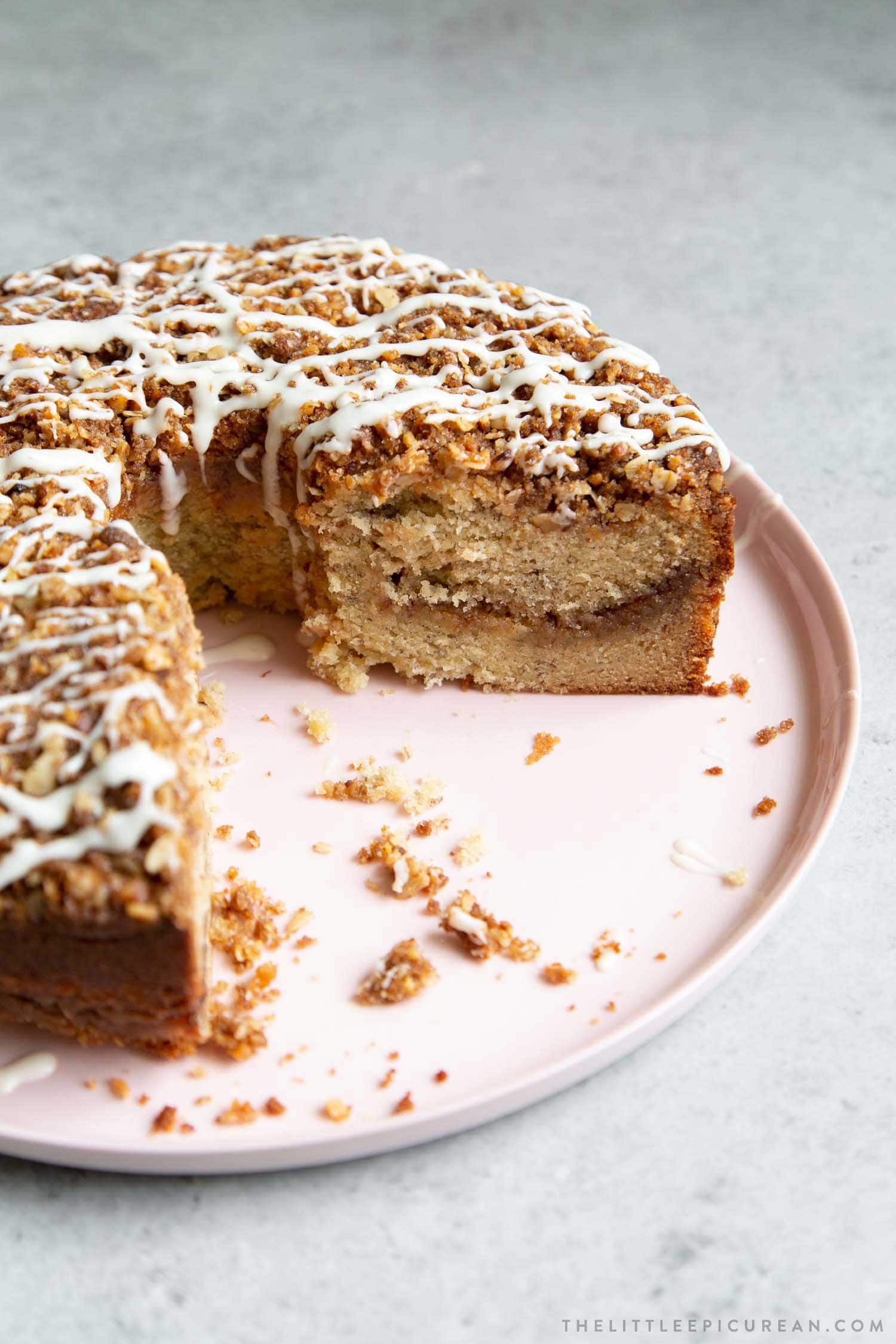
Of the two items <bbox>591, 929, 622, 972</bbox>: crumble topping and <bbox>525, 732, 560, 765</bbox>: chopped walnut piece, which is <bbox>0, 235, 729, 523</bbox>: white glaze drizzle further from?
<bbox>591, 929, 622, 972</bbox>: crumble topping

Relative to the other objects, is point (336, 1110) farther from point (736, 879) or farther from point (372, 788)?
point (736, 879)

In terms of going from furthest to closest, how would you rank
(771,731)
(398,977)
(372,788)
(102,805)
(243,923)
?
(771,731), (372,788), (243,923), (398,977), (102,805)

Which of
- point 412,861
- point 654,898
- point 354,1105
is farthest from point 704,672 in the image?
point 354,1105

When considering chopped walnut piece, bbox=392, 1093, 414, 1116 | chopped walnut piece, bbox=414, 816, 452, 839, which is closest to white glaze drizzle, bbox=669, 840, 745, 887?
chopped walnut piece, bbox=414, 816, 452, 839

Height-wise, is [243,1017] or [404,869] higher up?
[404,869]

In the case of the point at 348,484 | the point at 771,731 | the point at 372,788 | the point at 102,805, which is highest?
the point at 348,484

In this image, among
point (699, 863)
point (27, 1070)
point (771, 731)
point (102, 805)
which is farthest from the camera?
point (771, 731)

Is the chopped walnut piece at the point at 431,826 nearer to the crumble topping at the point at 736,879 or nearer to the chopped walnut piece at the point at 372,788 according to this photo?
the chopped walnut piece at the point at 372,788

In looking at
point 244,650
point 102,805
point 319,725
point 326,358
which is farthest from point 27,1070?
point 326,358

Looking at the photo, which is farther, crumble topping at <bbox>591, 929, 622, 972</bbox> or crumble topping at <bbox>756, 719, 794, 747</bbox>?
crumble topping at <bbox>756, 719, 794, 747</bbox>
